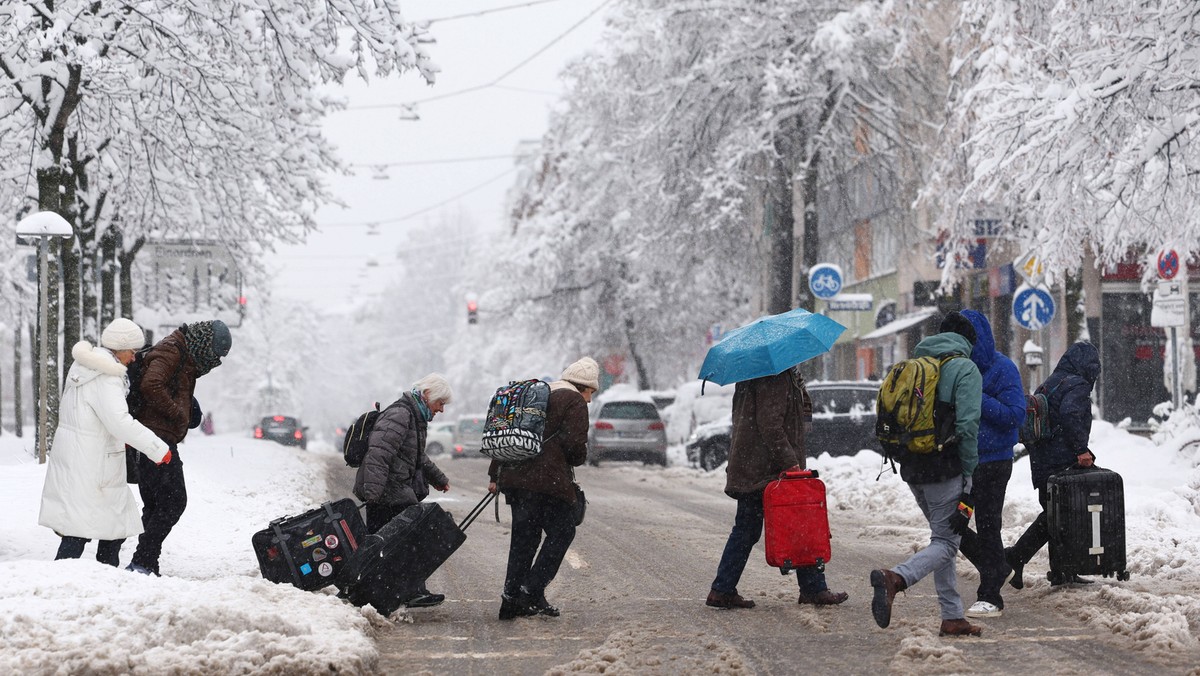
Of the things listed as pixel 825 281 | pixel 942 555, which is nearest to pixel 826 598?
pixel 942 555

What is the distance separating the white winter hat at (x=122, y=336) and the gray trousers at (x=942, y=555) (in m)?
4.78

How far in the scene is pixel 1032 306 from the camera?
21609mm

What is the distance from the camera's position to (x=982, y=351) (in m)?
8.27

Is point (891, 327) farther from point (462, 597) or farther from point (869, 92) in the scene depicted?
point (462, 597)

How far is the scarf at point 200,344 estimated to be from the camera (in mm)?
9250

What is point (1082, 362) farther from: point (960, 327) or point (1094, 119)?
point (1094, 119)

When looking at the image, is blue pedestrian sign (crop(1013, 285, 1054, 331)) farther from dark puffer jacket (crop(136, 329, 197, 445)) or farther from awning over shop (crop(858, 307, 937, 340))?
dark puffer jacket (crop(136, 329, 197, 445))

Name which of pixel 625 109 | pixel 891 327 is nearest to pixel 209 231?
pixel 625 109

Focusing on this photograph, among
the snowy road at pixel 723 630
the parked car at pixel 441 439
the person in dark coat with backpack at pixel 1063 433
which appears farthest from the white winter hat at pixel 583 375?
the parked car at pixel 441 439

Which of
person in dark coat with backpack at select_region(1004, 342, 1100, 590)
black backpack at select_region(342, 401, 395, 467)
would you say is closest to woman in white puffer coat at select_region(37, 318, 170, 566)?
black backpack at select_region(342, 401, 395, 467)

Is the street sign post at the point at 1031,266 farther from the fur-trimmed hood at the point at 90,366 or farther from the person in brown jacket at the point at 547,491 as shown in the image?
the fur-trimmed hood at the point at 90,366

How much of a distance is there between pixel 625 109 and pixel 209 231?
11.5m

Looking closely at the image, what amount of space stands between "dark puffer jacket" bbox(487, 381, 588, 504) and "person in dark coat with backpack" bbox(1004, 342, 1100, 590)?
2.92m

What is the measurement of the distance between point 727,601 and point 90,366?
4.10 metres
